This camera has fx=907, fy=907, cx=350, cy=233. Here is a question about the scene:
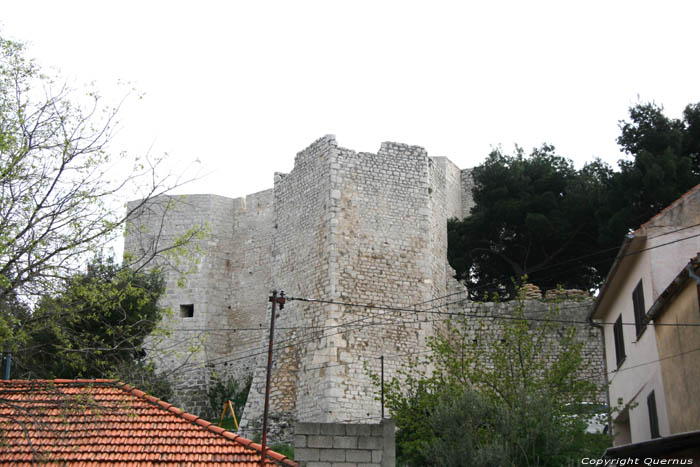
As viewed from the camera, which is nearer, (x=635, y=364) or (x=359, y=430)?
(x=359, y=430)

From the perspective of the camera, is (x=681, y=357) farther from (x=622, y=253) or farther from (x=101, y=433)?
(x=101, y=433)

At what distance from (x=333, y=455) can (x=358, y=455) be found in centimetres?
32

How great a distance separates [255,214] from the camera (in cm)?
3136

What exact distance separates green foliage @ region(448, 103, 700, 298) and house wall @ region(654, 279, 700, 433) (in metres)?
11.6

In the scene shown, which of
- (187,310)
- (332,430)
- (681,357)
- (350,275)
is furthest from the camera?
(187,310)

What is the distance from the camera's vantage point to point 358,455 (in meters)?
11.5

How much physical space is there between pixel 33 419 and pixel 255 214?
1978 centimetres

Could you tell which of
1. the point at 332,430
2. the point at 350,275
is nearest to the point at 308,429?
the point at 332,430

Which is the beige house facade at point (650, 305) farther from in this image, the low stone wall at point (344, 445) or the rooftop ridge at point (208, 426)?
the rooftop ridge at point (208, 426)

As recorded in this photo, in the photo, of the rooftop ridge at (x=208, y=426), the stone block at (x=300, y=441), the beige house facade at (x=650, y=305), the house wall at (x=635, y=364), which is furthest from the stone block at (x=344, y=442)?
the house wall at (x=635, y=364)

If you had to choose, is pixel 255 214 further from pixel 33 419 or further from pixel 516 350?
pixel 33 419

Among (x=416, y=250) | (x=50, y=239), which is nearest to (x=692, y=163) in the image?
(x=416, y=250)

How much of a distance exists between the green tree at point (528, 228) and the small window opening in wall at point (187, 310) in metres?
8.73

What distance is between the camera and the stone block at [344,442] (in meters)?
11.5
